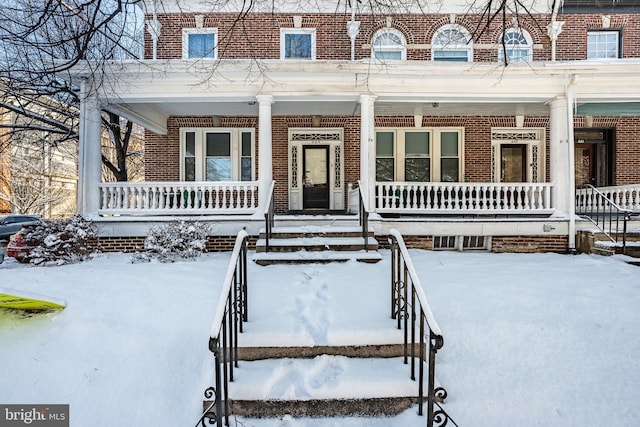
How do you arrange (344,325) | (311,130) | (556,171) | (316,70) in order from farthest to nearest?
(311,130) < (556,171) < (316,70) < (344,325)

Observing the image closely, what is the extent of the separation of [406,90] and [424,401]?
7.32 m

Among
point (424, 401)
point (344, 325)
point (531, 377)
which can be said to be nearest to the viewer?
point (424, 401)

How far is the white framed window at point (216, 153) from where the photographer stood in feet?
40.3

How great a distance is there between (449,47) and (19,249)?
1289cm

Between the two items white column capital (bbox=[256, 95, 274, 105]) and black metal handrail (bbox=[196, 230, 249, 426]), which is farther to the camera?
white column capital (bbox=[256, 95, 274, 105])

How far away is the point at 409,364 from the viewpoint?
3406 mm

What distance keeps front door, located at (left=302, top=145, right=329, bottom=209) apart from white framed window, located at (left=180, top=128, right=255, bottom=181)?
1746 millimetres

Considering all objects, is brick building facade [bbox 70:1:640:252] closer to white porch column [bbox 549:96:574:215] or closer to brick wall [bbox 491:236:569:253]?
white porch column [bbox 549:96:574:215]

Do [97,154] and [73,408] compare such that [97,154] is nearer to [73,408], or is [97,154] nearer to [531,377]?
[73,408]

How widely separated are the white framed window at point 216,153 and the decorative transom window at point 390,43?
5026 millimetres

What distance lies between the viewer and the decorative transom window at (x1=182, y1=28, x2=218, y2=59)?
1263 centimetres

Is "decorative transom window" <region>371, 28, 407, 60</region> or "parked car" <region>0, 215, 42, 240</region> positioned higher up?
"decorative transom window" <region>371, 28, 407, 60</region>

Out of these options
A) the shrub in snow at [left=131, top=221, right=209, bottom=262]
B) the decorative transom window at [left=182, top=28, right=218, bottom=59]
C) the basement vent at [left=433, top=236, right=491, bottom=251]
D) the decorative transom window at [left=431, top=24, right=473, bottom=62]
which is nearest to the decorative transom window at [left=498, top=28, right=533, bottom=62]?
the decorative transom window at [left=431, top=24, right=473, bottom=62]

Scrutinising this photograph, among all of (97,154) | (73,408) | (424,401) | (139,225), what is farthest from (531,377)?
(97,154)
